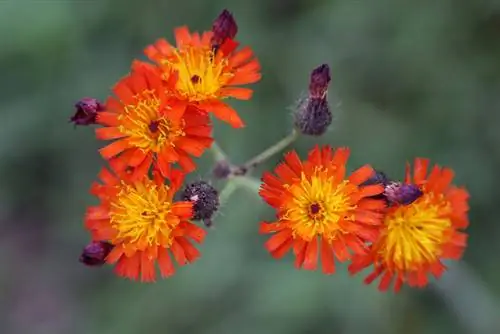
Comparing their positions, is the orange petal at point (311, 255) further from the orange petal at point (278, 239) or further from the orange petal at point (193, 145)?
the orange petal at point (193, 145)

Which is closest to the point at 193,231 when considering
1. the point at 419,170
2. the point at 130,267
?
the point at 130,267

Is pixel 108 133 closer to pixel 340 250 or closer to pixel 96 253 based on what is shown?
pixel 96 253

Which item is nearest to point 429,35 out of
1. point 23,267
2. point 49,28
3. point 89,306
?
point 49,28

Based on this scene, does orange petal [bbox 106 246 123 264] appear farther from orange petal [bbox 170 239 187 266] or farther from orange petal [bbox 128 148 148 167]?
orange petal [bbox 128 148 148 167]

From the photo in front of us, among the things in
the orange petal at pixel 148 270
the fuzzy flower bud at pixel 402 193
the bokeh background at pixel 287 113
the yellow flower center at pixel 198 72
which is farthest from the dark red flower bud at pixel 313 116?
the bokeh background at pixel 287 113

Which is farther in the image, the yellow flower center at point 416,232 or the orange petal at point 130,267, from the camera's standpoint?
the yellow flower center at point 416,232
